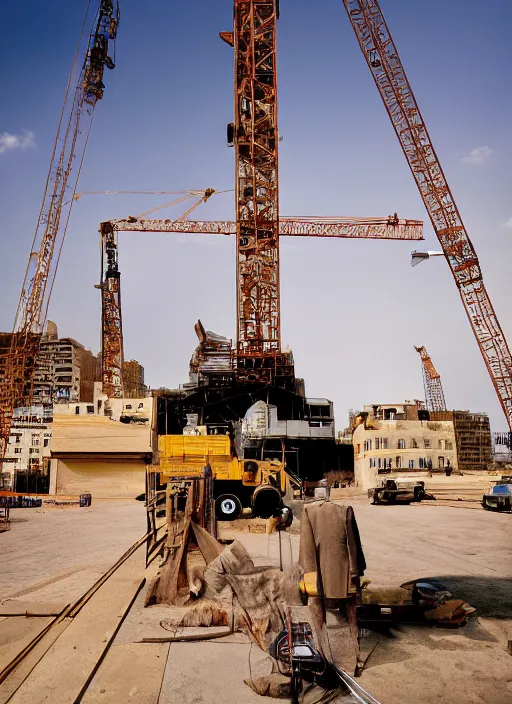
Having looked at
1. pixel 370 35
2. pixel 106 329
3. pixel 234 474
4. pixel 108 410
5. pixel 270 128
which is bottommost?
pixel 234 474

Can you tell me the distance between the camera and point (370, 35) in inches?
2213

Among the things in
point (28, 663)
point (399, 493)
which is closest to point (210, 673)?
point (28, 663)

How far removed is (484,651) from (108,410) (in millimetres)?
64525

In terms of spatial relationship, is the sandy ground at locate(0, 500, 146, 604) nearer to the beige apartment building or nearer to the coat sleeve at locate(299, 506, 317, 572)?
the coat sleeve at locate(299, 506, 317, 572)

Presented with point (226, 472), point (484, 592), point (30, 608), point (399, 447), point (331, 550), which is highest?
point (399, 447)

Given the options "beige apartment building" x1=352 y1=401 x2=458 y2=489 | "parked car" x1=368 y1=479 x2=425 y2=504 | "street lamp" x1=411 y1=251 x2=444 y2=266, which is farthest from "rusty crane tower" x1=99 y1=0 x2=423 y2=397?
"street lamp" x1=411 y1=251 x2=444 y2=266

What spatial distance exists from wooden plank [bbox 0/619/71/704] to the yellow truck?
14.8 meters

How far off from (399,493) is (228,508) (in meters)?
15.0

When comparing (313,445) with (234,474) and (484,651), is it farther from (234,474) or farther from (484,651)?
(484,651)

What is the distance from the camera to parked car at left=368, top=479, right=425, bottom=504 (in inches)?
1337

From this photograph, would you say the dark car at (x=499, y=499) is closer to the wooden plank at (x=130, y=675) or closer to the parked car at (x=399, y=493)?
the parked car at (x=399, y=493)

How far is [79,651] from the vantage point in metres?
7.28

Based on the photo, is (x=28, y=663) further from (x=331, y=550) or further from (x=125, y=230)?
(x=125, y=230)

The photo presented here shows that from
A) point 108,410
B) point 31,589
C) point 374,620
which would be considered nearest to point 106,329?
point 108,410
